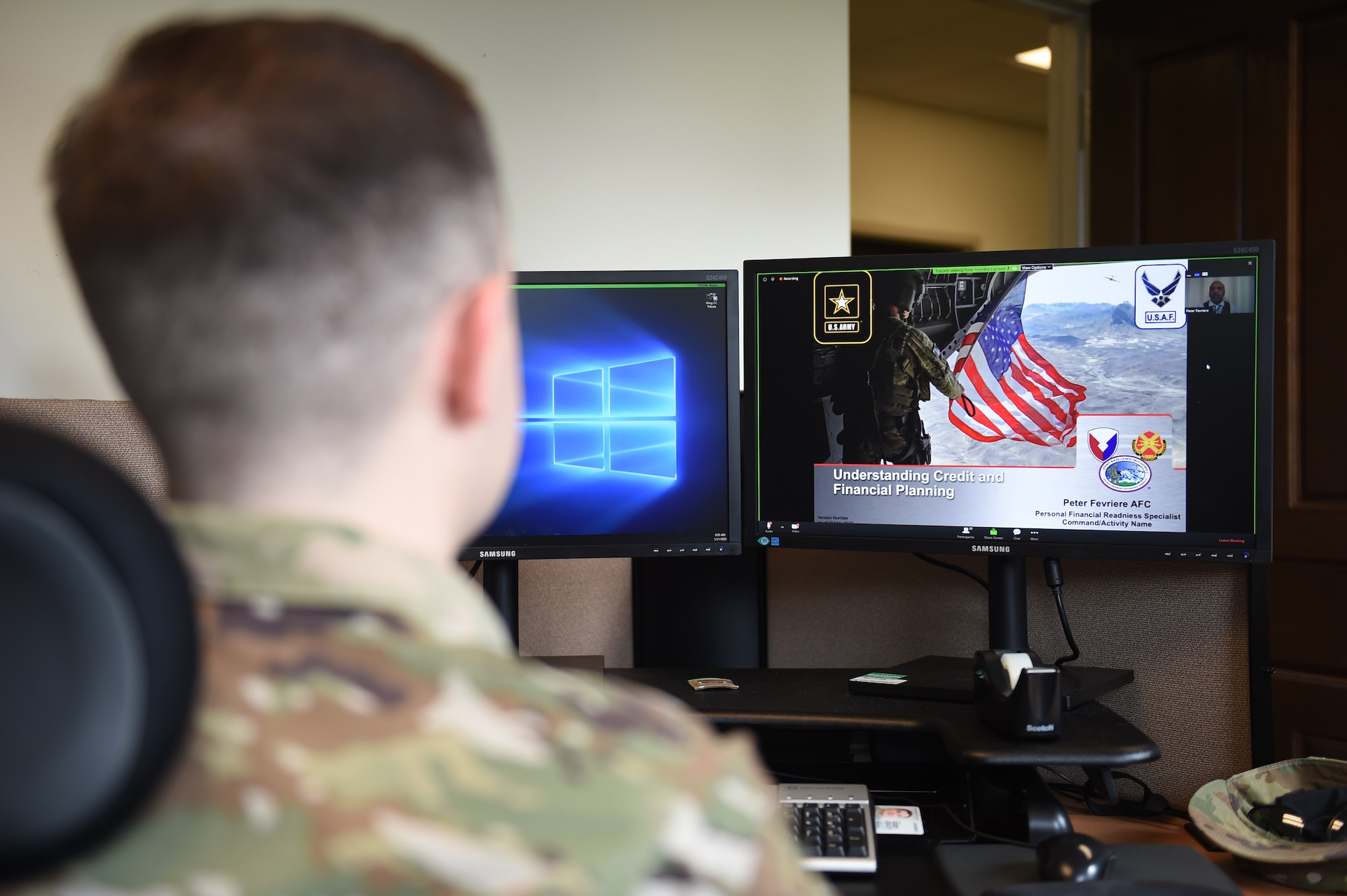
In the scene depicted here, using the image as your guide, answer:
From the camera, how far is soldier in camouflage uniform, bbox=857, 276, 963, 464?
4.13 ft

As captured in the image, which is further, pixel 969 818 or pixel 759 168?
pixel 759 168

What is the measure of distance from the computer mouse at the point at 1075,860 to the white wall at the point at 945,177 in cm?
414

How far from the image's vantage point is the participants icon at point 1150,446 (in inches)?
45.8

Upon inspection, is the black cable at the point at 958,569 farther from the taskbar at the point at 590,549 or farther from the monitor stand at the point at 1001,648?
the taskbar at the point at 590,549

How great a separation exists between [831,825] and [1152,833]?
15.1 inches

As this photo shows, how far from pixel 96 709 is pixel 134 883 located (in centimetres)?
5

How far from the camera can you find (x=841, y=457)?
130 centimetres

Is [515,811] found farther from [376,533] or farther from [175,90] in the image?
[175,90]

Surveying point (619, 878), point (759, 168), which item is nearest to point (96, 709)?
point (619, 878)

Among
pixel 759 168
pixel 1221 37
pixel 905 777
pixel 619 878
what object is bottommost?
pixel 905 777

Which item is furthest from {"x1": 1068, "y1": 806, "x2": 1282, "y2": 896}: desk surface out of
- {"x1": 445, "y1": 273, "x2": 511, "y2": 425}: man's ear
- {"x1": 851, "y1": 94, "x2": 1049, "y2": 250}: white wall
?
{"x1": 851, "y1": 94, "x2": 1049, "y2": 250}: white wall

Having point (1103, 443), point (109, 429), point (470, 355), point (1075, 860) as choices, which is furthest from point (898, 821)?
point (109, 429)

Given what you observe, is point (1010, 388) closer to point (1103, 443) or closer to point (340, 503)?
point (1103, 443)

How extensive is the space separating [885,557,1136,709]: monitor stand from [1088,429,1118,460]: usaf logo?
0.51ft
